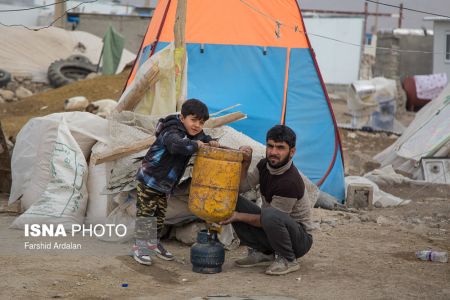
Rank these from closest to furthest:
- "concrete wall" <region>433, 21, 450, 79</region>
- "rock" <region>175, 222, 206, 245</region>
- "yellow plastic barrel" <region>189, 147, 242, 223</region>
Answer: "yellow plastic barrel" <region>189, 147, 242, 223</region>, "rock" <region>175, 222, 206, 245</region>, "concrete wall" <region>433, 21, 450, 79</region>

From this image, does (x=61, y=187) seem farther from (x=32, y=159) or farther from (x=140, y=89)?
(x=140, y=89)

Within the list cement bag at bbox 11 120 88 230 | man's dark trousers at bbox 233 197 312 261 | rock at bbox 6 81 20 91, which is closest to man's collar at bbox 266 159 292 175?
man's dark trousers at bbox 233 197 312 261

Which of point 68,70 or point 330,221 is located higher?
point 68,70

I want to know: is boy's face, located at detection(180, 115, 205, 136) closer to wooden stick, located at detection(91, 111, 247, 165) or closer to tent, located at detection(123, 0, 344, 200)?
wooden stick, located at detection(91, 111, 247, 165)

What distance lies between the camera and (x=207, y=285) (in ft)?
15.7

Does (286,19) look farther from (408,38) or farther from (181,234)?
(408,38)

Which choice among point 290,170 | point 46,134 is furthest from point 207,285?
point 46,134

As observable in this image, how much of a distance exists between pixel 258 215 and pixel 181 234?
1099 mm

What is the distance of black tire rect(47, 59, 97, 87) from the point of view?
2278 cm

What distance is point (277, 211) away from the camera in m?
5.01

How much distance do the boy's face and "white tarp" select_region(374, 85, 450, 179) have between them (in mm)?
6769

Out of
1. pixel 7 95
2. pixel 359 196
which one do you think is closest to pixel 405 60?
pixel 7 95

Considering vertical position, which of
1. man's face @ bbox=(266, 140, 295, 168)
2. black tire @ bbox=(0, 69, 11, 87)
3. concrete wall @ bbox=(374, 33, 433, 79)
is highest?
concrete wall @ bbox=(374, 33, 433, 79)

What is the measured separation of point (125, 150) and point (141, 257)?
1.17m
